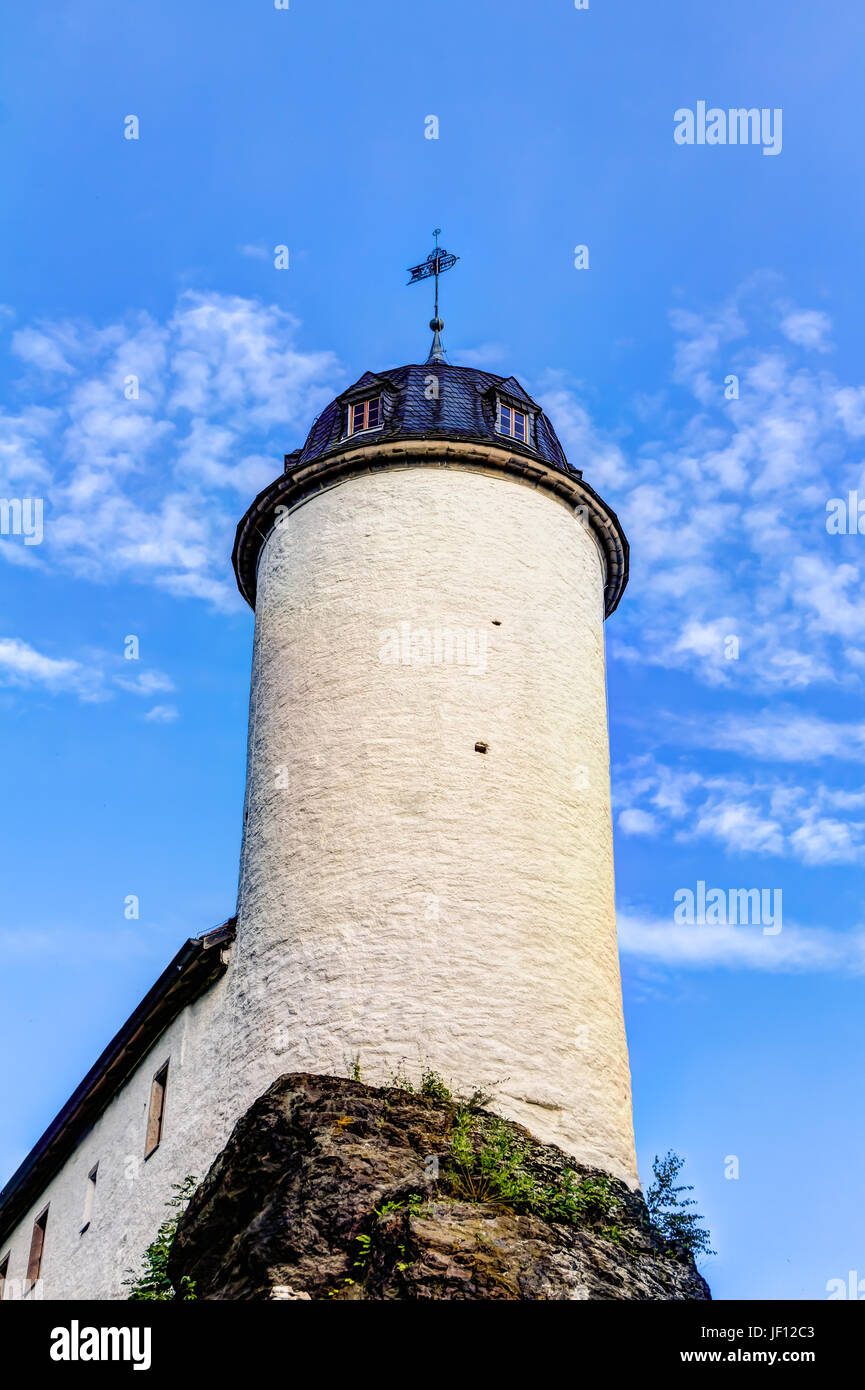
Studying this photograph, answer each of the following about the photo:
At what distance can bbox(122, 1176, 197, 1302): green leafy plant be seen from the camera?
17.1 meters

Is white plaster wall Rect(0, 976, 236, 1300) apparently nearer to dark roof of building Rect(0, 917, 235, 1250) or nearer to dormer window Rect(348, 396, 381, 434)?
dark roof of building Rect(0, 917, 235, 1250)

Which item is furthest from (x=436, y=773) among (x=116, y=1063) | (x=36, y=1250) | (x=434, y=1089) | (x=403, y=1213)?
(x=36, y=1250)

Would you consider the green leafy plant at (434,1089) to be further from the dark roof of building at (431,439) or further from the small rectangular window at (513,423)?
the small rectangular window at (513,423)

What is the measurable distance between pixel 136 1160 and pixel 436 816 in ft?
22.1

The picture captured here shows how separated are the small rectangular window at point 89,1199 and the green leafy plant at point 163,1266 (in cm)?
372

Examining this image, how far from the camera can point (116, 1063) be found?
23.5 metres

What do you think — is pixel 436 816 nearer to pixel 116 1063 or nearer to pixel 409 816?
pixel 409 816

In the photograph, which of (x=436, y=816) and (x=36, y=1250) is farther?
(x=36, y=1250)

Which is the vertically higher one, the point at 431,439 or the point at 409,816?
the point at 431,439

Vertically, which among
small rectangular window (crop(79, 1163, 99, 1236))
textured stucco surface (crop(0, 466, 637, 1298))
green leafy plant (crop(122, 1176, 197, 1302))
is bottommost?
green leafy plant (crop(122, 1176, 197, 1302))

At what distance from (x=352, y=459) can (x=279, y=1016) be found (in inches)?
305

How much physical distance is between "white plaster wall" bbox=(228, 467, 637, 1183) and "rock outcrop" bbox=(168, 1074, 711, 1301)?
65cm

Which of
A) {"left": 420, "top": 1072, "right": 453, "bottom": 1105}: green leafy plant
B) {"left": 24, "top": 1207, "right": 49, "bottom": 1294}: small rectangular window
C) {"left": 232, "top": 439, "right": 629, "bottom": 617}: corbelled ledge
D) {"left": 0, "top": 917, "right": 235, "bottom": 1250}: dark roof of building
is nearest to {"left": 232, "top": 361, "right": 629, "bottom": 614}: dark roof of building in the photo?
{"left": 232, "top": 439, "right": 629, "bottom": 617}: corbelled ledge
